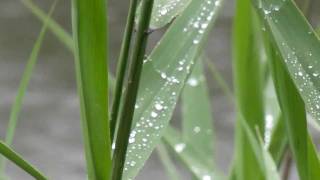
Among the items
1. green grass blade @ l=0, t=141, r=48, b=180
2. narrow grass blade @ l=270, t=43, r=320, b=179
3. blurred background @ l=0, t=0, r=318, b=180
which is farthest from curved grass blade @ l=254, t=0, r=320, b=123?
blurred background @ l=0, t=0, r=318, b=180

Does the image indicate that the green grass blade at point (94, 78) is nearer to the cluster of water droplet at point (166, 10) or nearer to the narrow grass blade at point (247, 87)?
the cluster of water droplet at point (166, 10)

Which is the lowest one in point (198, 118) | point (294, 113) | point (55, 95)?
point (55, 95)

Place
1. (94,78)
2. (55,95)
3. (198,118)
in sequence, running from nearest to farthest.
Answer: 1. (94,78)
2. (198,118)
3. (55,95)

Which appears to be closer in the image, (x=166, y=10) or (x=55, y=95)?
(x=166, y=10)

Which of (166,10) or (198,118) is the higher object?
(166,10)

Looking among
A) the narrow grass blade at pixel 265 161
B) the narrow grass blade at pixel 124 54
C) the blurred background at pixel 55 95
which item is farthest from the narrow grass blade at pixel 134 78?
the blurred background at pixel 55 95

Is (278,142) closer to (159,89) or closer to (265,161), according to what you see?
(265,161)

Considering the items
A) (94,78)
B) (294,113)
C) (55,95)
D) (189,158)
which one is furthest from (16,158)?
(55,95)

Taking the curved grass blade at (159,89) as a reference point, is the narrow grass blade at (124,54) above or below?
above
